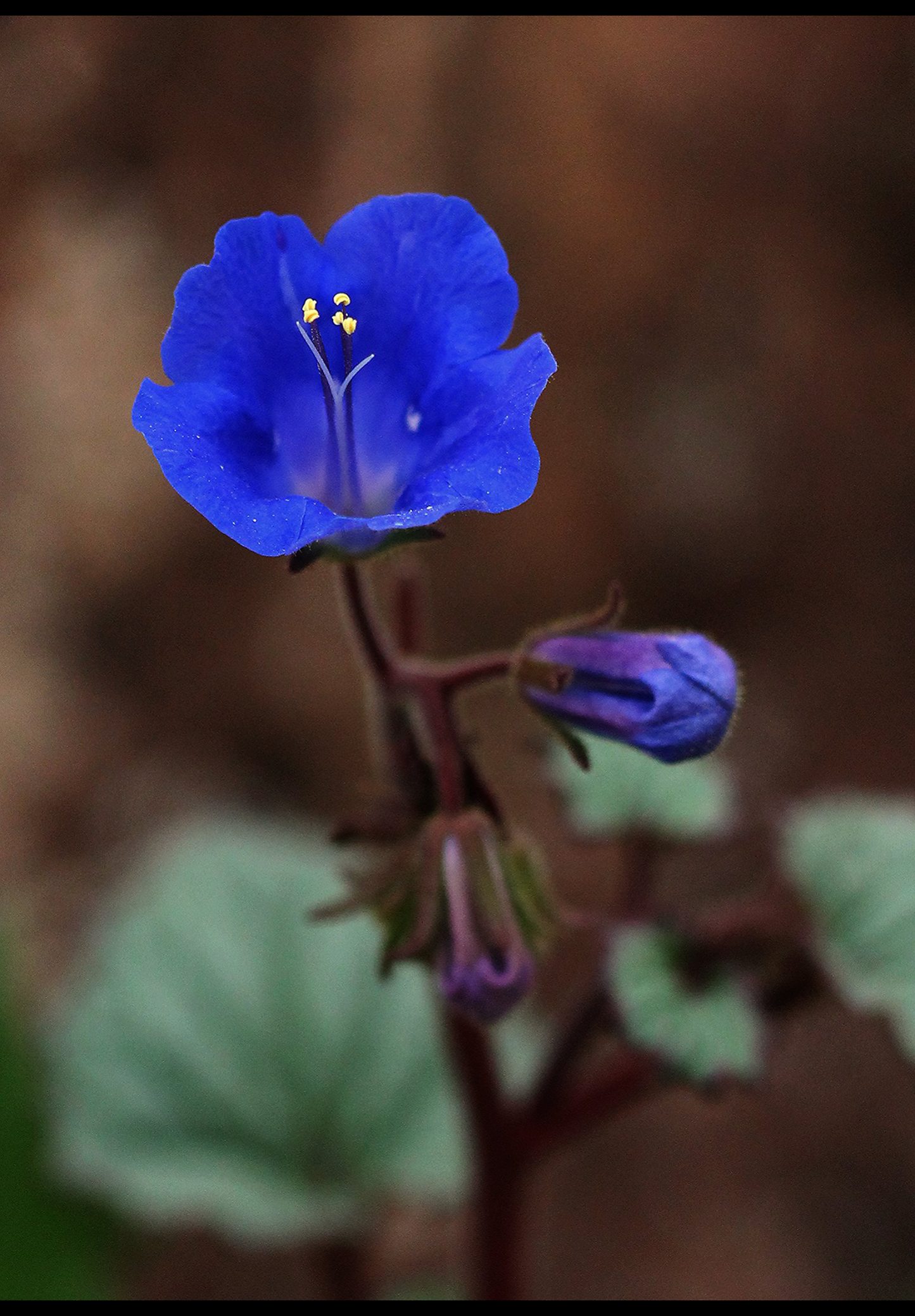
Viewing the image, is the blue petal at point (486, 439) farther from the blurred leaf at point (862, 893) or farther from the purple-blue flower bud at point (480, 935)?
the blurred leaf at point (862, 893)

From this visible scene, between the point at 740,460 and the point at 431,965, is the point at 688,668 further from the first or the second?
the point at 740,460

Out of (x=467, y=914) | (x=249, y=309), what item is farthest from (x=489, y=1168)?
(x=249, y=309)

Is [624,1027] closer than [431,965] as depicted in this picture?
No

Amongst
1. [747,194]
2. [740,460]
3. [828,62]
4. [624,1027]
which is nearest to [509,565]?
[740,460]

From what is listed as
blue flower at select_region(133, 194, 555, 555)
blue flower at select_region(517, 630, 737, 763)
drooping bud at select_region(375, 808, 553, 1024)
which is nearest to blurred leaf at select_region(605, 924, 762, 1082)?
drooping bud at select_region(375, 808, 553, 1024)

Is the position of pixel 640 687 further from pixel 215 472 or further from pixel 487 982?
pixel 215 472

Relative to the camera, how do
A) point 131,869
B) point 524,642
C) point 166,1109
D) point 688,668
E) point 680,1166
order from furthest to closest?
point 680,1166 → point 131,869 → point 166,1109 → point 524,642 → point 688,668

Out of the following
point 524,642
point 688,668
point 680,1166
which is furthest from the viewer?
point 680,1166
